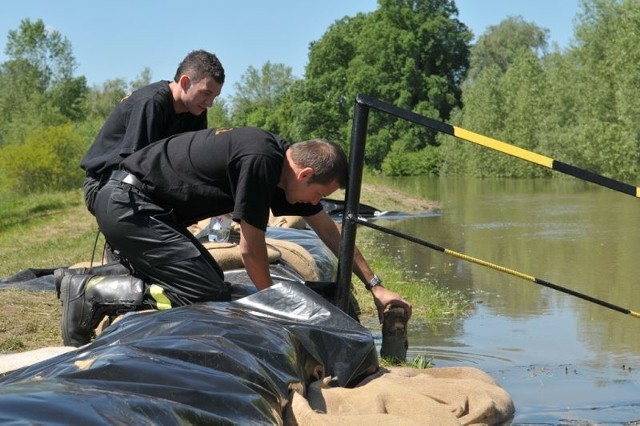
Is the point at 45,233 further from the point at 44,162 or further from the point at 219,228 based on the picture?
the point at 44,162

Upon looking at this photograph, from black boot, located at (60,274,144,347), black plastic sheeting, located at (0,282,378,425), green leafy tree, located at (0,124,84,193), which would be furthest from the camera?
green leafy tree, located at (0,124,84,193)

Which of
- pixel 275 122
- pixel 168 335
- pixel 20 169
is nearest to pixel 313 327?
pixel 168 335

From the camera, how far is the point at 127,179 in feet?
18.7

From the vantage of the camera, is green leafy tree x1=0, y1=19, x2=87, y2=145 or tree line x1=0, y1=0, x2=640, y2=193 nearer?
tree line x1=0, y1=0, x2=640, y2=193

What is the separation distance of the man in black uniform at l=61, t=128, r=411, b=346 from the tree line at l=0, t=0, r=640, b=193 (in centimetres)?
3473

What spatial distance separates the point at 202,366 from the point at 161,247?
1946 millimetres

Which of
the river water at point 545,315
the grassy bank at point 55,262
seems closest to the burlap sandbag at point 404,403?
the river water at point 545,315

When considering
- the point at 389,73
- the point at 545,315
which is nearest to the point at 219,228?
the point at 545,315

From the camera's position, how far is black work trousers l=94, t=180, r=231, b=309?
5.62 m

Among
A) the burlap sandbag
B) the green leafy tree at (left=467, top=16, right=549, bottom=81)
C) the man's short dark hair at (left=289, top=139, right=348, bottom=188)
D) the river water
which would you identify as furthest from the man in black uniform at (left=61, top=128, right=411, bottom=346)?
the green leafy tree at (left=467, top=16, right=549, bottom=81)

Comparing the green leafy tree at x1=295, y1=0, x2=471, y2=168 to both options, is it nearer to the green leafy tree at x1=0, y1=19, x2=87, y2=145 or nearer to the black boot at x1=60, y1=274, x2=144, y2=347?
the green leafy tree at x1=0, y1=19, x2=87, y2=145

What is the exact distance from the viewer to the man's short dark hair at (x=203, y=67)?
6.09 m

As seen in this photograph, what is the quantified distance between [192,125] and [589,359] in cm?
298

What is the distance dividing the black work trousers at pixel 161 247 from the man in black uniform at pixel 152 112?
34cm
